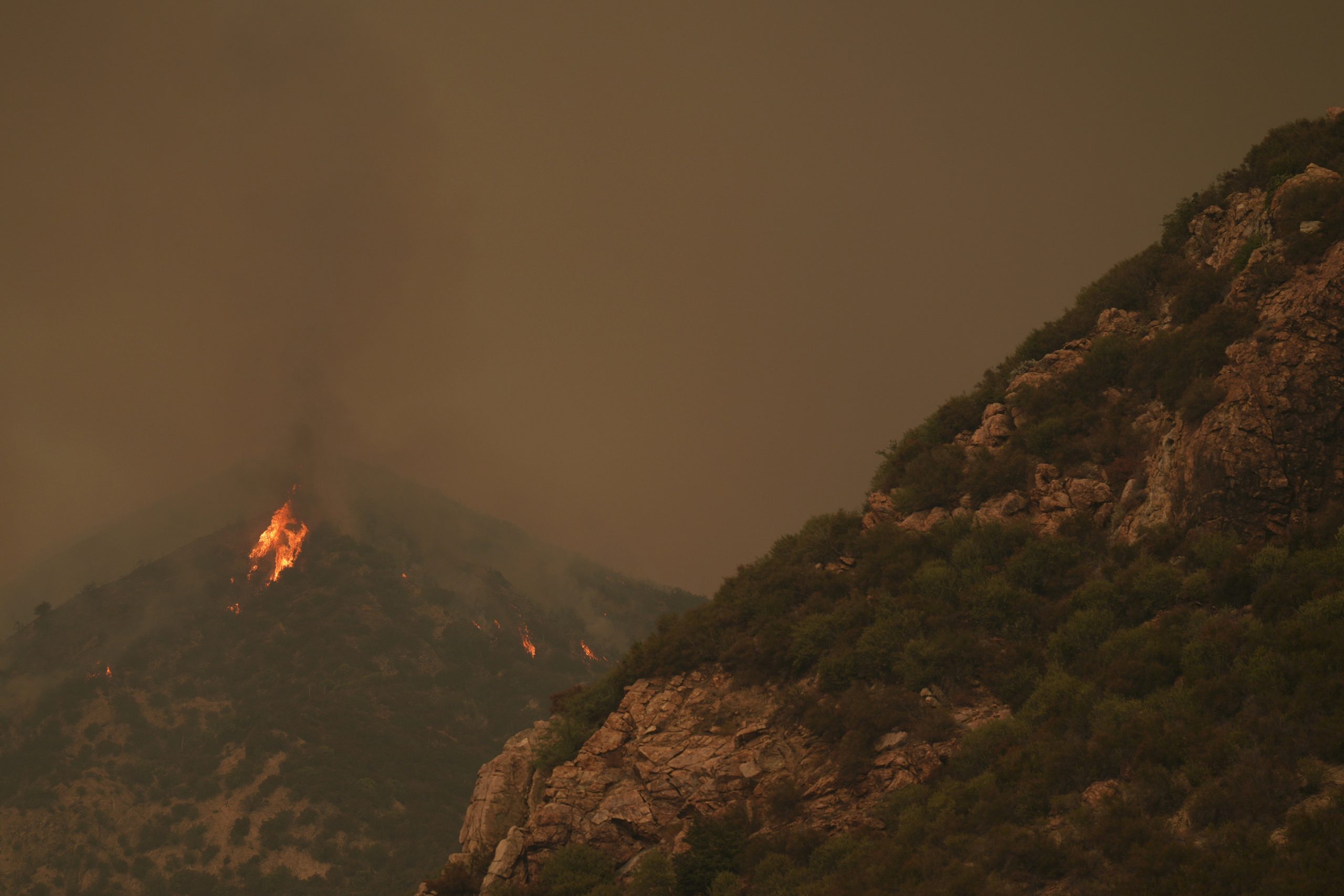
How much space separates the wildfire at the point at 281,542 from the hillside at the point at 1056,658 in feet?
526

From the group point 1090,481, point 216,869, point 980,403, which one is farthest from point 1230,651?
point 216,869

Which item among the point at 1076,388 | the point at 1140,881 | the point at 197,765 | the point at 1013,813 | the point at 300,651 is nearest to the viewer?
the point at 1140,881

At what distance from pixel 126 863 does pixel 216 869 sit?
11.7m

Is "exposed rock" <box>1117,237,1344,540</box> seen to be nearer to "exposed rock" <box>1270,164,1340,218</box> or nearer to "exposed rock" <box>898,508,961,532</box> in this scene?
"exposed rock" <box>1270,164,1340,218</box>

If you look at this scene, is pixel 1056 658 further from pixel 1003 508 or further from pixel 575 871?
pixel 575 871

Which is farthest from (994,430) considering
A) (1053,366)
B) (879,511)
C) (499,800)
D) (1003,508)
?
(499,800)

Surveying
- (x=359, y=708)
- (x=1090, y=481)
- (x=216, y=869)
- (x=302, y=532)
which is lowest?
(x=1090, y=481)

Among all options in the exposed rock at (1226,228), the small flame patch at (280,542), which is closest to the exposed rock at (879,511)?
the exposed rock at (1226,228)

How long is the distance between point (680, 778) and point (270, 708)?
126352mm

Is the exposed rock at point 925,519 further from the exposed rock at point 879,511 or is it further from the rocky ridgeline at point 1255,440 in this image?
the rocky ridgeline at point 1255,440

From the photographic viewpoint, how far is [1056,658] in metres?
23.2

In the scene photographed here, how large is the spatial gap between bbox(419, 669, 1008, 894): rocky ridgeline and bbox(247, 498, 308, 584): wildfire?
16219 centimetres

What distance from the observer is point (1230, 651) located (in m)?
18.6

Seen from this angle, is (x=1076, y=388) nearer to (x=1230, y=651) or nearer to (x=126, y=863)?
(x=1230, y=651)
